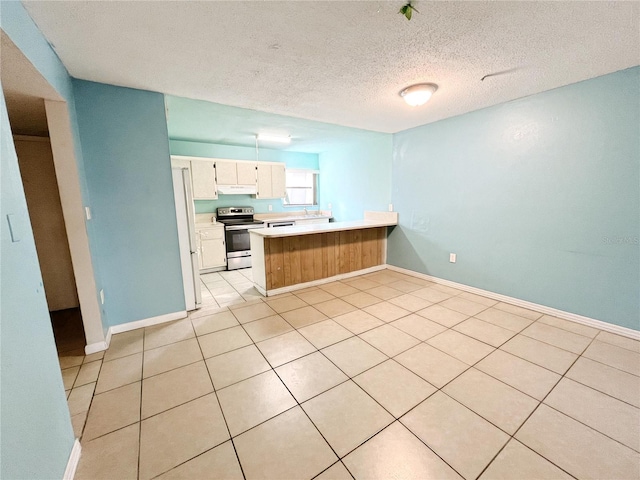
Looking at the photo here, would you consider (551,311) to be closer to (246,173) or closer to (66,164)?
(66,164)

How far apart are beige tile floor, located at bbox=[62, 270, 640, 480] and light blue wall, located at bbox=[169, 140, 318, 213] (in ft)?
9.62

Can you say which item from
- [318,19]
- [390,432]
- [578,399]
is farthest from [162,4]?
[578,399]

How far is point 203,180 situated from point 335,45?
11.8 ft

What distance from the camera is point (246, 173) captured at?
497cm

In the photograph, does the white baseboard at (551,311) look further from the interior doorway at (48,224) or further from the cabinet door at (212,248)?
the interior doorway at (48,224)

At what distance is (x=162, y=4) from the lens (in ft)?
4.51

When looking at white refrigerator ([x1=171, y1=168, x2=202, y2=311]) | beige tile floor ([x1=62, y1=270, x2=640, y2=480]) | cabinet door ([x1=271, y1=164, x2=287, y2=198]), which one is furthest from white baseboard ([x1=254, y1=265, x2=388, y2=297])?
cabinet door ([x1=271, y1=164, x2=287, y2=198])

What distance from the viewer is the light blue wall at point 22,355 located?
0.87m

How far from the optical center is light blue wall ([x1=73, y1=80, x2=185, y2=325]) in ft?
7.52

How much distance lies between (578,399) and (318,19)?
2.90m

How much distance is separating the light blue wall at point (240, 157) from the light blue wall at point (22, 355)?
3494 millimetres

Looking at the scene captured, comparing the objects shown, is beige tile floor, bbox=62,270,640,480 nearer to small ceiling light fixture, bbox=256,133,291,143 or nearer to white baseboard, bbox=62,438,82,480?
white baseboard, bbox=62,438,82,480

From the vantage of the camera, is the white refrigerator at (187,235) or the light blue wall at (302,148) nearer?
the white refrigerator at (187,235)

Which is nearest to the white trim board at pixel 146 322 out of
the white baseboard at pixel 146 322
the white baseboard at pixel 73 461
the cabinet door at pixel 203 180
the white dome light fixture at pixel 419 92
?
the white baseboard at pixel 146 322
